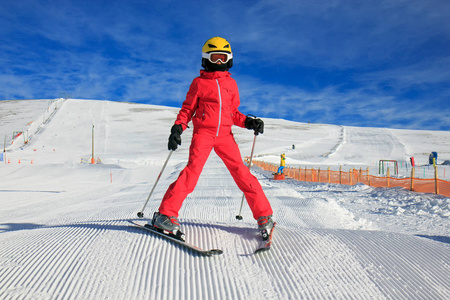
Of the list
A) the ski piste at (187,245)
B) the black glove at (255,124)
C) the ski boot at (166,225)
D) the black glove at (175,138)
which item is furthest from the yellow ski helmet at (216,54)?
the ski piste at (187,245)

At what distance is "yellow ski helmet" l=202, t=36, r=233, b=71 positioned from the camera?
328 cm

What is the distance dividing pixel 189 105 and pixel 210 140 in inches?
15.5

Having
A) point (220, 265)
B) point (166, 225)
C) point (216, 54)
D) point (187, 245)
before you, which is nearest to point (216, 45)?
point (216, 54)

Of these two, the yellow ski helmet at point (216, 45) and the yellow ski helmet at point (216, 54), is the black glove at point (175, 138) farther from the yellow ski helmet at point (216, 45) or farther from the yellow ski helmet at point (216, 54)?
the yellow ski helmet at point (216, 45)

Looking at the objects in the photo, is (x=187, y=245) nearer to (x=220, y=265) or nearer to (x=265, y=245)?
(x=220, y=265)

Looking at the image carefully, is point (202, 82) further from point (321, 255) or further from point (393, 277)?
point (393, 277)

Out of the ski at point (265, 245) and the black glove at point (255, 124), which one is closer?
the ski at point (265, 245)

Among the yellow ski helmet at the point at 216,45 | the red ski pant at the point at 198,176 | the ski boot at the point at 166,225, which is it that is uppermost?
the yellow ski helmet at the point at 216,45

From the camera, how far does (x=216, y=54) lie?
3.29 meters

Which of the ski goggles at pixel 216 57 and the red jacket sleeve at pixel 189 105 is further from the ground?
the ski goggles at pixel 216 57

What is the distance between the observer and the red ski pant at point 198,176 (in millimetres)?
3020

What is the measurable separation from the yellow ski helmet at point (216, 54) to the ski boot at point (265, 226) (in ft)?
4.70

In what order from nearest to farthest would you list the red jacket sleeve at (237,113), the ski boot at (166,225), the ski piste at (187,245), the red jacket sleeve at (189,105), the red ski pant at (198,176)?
the ski piste at (187,245) → the ski boot at (166,225) → the red ski pant at (198,176) → the red jacket sleeve at (189,105) → the red jacket sleeve at (237,113)

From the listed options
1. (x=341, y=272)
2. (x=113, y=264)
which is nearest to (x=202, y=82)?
(x=113, y=264)
